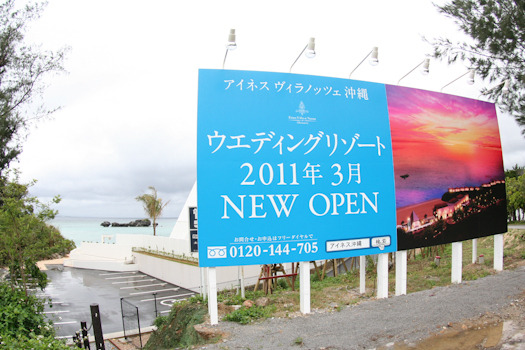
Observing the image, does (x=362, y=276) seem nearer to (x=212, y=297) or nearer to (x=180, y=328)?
(x=212, y=297)

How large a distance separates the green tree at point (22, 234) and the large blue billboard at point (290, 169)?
3557mm

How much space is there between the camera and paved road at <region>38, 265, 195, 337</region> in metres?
13.0

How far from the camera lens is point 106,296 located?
17.3 metres

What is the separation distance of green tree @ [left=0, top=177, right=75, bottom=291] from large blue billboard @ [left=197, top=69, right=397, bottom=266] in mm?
3557

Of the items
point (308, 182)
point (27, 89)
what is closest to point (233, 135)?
point (308, 182)

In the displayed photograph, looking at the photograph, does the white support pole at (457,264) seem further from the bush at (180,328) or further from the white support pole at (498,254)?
the bush at (180,328)

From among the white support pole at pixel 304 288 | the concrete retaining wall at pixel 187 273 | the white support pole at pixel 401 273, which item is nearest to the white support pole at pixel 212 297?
the white support pole at pixel 304 288

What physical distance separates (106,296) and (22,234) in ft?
35.6

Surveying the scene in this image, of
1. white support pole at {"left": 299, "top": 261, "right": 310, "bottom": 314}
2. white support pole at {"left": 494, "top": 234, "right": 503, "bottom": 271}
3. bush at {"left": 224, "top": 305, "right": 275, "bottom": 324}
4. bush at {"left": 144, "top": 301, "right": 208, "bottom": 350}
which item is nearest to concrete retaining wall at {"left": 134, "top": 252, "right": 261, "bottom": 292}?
bush at {"left": 144, "top": 301, "right": 208, "bottom": 350}

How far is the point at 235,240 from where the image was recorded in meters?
7.48

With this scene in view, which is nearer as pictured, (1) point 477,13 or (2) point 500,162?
(1) point 477,13

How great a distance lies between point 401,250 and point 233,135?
16.1 ft

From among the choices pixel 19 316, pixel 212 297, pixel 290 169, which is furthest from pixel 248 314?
pixel 19 316

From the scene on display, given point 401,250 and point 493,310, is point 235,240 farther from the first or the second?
point 493,310
